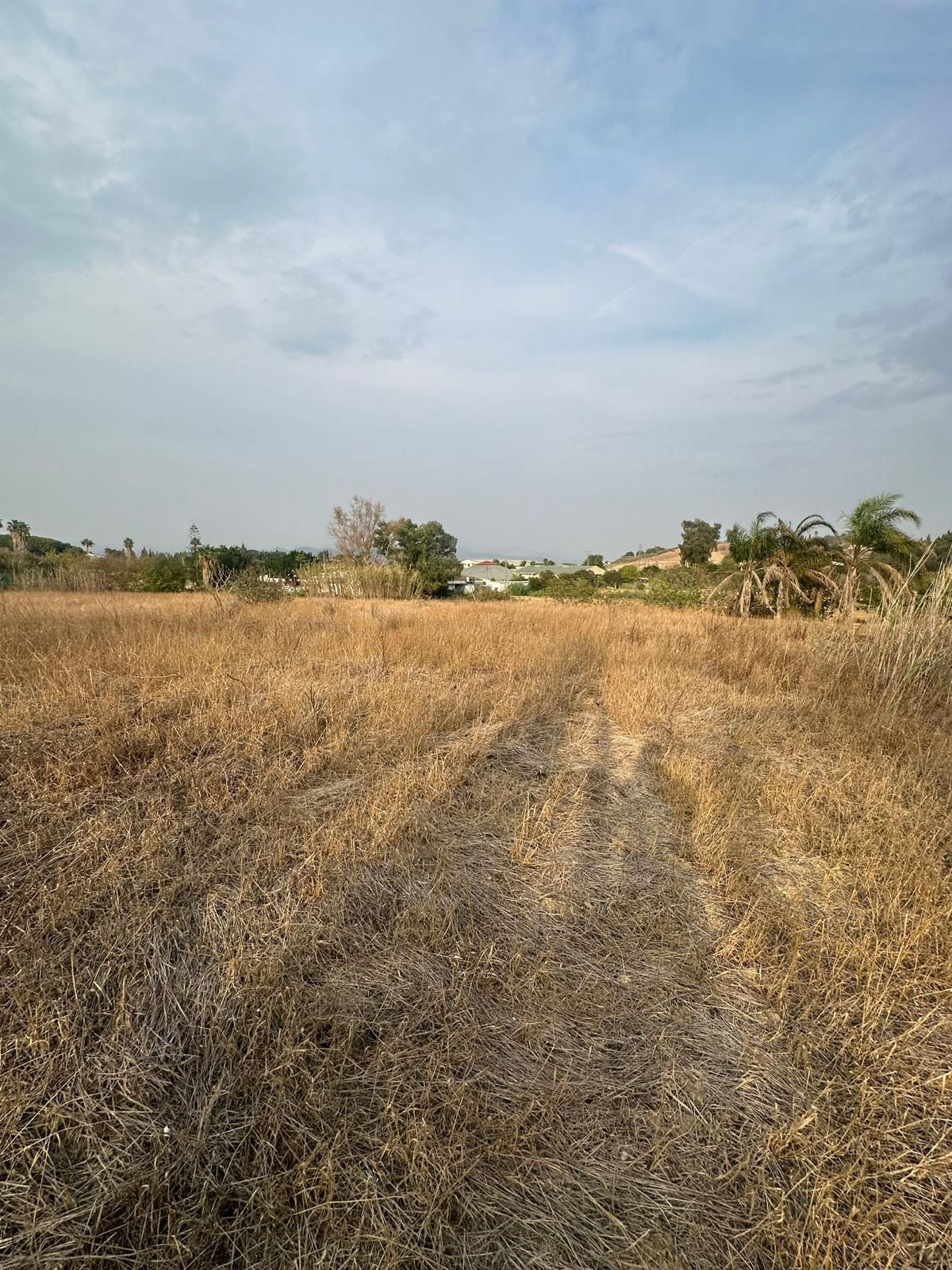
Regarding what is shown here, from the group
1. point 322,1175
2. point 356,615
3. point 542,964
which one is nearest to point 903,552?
point 356,615

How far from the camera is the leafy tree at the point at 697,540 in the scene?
1957 inches

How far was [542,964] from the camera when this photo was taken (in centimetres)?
213

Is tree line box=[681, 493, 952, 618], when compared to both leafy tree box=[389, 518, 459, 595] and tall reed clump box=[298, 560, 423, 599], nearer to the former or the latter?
tall reed clump box=[298, 560, 423, 599]

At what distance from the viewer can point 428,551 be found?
42219 millimetres

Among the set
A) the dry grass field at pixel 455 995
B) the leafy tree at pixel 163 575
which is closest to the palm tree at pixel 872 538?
the dry grass field at pixel 455 995

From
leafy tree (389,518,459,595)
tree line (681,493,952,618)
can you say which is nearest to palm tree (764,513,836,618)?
tree line (681,493,952,618)

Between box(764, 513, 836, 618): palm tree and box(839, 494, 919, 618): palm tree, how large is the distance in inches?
23.0

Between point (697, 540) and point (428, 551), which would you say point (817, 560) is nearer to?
point (428, 551)

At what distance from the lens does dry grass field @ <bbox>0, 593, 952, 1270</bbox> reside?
1.32 meters

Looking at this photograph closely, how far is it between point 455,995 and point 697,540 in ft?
191

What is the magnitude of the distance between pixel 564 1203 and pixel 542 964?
2.55 ft

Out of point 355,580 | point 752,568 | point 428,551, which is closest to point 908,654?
point 752,568

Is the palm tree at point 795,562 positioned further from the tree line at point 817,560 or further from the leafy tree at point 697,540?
the leafy tree at point 697,540

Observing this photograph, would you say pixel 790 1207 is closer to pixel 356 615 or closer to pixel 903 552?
pixel 356 615
